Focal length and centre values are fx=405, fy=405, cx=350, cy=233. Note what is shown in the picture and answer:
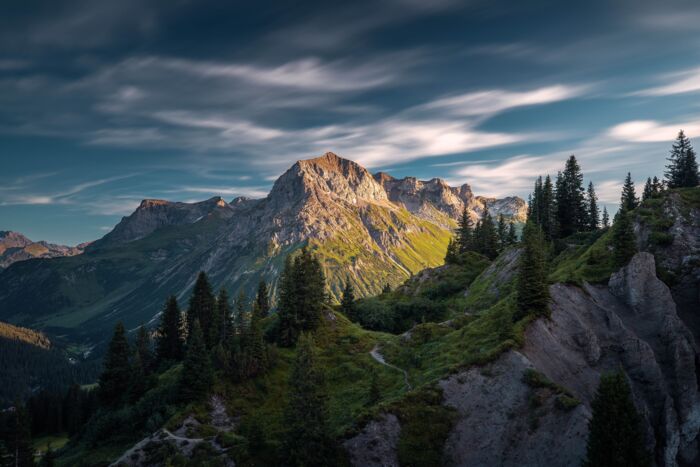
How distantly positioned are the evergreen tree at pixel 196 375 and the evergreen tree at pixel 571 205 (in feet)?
316

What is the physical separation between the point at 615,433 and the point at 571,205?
9341cm

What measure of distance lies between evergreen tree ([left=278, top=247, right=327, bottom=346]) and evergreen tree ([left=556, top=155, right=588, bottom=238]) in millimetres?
72254

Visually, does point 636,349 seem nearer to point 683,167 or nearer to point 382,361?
point 382,361

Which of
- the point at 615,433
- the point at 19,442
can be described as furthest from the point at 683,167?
the point at 19,442

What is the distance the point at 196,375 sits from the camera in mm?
62625

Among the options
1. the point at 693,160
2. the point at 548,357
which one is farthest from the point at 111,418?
the point at 693,160

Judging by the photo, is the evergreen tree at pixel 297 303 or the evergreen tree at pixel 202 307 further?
the evergreen tree at pixel 202 307

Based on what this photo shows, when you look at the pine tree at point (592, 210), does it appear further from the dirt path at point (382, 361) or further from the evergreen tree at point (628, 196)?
the dirt path at point (382, 361)

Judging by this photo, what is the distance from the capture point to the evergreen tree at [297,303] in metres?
82.3

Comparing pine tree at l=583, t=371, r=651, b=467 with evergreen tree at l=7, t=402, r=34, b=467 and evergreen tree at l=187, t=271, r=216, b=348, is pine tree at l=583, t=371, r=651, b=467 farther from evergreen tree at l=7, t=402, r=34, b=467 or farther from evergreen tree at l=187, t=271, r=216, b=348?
evergreen tree at l=187, t=271, r=216, b=348

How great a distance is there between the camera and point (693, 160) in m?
108

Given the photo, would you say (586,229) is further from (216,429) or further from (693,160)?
(216,429)

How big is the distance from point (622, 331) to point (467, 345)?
2062 cm

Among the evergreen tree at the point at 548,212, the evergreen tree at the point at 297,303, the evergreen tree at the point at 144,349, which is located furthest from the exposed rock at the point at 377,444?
the evergreen tree at the point at 548,212
